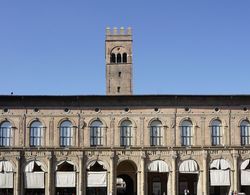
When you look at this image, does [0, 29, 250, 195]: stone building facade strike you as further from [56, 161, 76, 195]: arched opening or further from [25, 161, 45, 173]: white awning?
[56, 161, 76, 195]: arched opening

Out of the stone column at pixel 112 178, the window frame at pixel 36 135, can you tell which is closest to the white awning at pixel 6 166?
the window frame at pixel 36 135

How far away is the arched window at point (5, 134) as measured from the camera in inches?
2258

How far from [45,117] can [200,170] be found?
17.7 metres

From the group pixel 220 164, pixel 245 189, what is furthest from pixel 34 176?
pixel 245 189

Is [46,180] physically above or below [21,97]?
below

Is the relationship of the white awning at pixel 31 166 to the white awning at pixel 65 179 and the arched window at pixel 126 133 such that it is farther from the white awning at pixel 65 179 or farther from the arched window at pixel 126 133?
the arched window at pixel 126 133

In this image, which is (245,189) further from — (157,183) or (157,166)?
(157,166)

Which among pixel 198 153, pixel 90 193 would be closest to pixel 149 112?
pixel 198 153

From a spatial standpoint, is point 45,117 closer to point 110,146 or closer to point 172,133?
point 110,146

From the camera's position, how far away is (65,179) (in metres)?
56.5

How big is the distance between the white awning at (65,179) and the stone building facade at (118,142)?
0.35ft

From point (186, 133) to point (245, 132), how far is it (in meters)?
6.51

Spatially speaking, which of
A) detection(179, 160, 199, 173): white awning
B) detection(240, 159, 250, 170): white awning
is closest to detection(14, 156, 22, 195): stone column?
detection(179, 160, 199, 173): white awning

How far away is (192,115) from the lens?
58312mm
